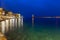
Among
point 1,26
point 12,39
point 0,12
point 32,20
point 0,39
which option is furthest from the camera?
point 32,20

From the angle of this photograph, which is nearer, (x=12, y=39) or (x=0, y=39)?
(x=0, y=39)

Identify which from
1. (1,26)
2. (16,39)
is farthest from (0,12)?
(16,39)

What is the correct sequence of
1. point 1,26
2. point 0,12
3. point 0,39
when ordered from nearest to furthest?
1. point 0,39
2. point 1,26
3. point 0,12

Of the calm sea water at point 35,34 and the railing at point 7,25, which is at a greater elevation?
the railing at point 7,25

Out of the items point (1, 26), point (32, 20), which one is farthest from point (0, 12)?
point (32, 20)

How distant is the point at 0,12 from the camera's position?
28.3m

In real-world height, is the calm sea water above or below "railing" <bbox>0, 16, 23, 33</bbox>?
below

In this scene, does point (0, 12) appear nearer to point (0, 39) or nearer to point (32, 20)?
point (0, 39)

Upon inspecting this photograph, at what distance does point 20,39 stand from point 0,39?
304cm

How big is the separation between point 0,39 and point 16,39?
296cm

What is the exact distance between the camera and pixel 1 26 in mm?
16766

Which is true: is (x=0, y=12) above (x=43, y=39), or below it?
above

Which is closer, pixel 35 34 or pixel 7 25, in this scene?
pixel 35 34

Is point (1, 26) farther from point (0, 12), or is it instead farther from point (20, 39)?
Answer: point (0, 12)
